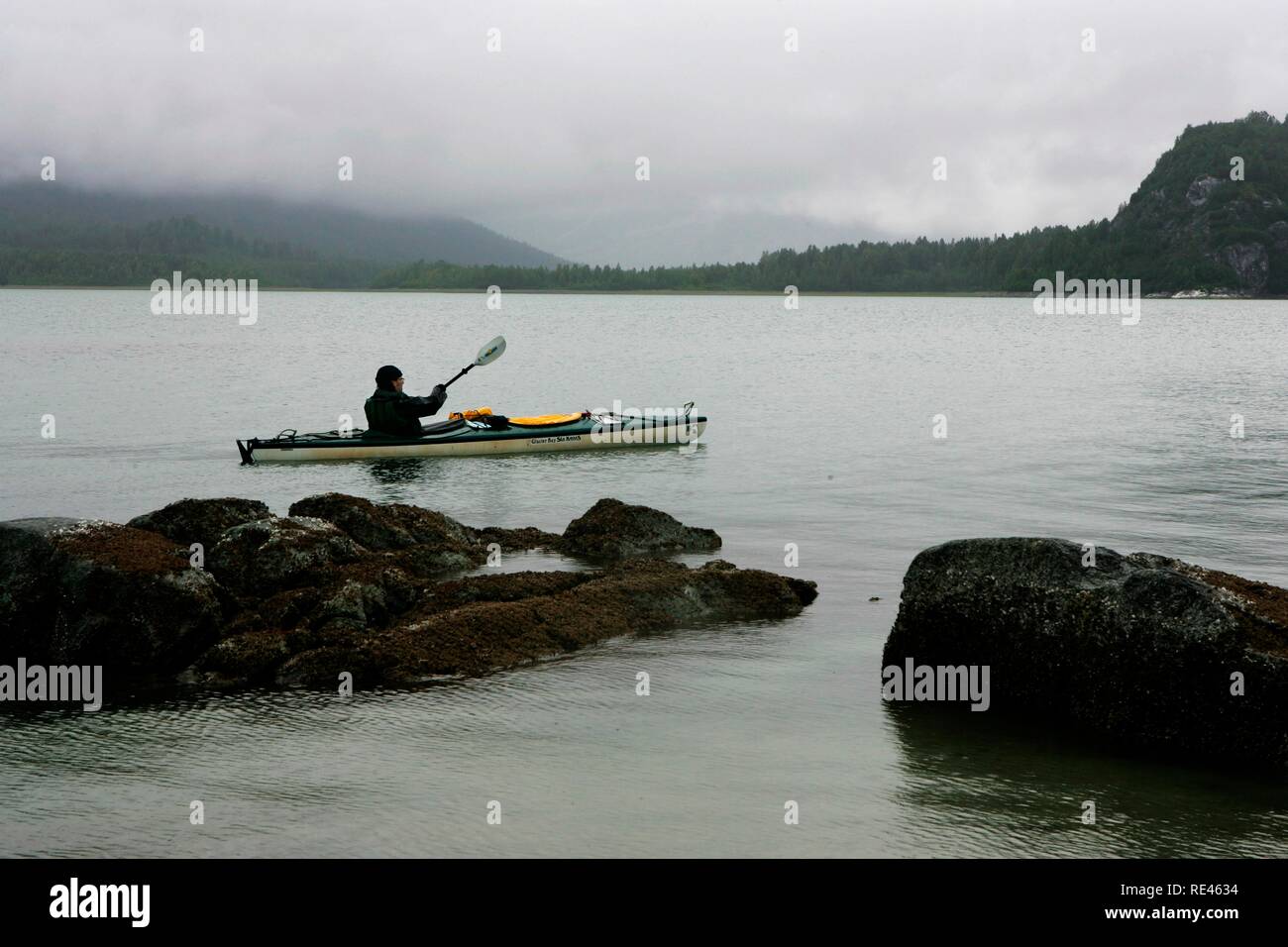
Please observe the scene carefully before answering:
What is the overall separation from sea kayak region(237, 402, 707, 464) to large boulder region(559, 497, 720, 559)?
33.7 feet

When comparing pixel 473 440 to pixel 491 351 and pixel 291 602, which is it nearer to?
pixel 491 351

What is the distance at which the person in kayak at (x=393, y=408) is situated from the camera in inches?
929

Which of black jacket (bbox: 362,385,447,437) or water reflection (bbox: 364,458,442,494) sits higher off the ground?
black jacket (bbox: 362,385,447,437)

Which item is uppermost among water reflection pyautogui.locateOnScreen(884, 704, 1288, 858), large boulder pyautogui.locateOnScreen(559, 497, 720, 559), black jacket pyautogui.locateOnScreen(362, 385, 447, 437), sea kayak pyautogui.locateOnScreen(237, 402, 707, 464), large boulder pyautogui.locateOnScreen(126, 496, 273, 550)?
black jacket pyautogui.locateOnScreen(362, 385, 447, 437)

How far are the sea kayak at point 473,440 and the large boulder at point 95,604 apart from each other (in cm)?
1462

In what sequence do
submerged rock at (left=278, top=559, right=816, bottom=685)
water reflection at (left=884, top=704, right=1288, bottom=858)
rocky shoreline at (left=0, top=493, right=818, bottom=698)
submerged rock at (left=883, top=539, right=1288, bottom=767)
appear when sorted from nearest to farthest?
water reflection at (left=884, top=704, right=1288, bottom=858) → submerged rock at (left=883, top=539, right=1288, bottom=767) → submerged rock at (left=278, top=559, right=816, bottom=685) → rocky shoreline at (left=0, top=493, right=818, bottom=698)

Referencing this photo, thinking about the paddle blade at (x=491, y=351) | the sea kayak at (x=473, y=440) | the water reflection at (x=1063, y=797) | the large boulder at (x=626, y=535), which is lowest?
the water reflection at (x=1063, y=797)

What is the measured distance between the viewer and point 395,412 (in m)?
24.1

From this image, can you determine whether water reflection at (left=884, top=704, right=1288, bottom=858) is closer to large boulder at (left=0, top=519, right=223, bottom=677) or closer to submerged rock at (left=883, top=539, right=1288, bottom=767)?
submerged rock at (left=883, top=539, right=1288, bottom=767)

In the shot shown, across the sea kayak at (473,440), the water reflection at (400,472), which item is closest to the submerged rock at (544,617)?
the water reflection at (400,472)

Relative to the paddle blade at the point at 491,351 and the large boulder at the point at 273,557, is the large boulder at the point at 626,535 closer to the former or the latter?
the large boulder at the point at 273,557

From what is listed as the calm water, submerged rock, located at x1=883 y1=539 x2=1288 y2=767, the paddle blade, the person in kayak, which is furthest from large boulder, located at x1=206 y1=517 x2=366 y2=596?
the paddle blade

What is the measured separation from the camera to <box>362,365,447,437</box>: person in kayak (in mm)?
23594
